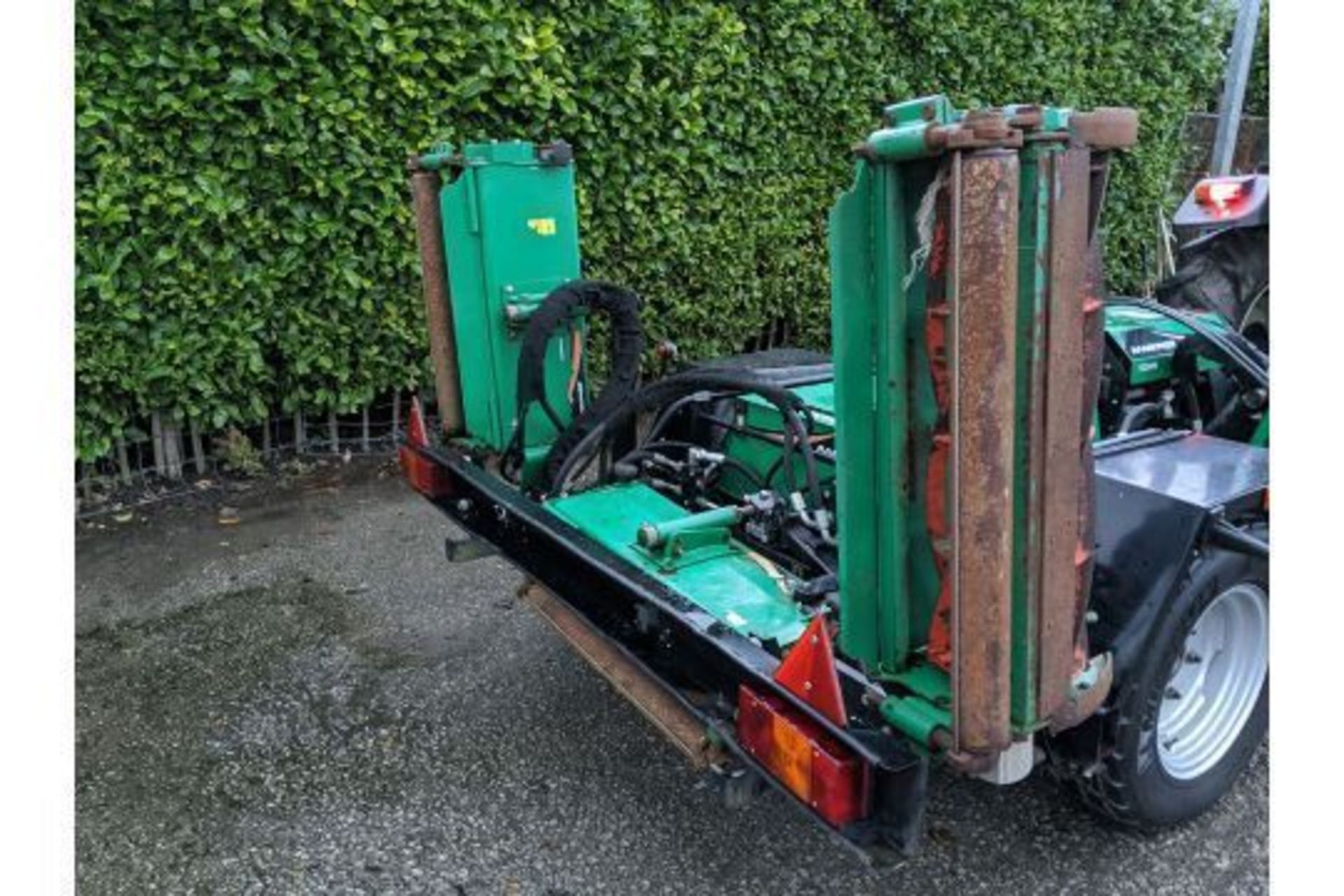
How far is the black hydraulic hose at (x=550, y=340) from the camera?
2.93 metres

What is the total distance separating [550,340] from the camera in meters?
3.04

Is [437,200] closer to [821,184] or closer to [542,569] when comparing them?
[542,569]

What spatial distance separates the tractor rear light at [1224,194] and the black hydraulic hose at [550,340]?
3087 mm

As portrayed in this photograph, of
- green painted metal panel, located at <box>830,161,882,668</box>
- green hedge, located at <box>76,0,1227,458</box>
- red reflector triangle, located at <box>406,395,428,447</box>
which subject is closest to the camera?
green painted metal panel, located at <box>830,161,882,668</box>

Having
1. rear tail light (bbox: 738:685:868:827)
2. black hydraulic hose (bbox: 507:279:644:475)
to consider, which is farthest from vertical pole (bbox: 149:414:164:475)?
rear tail light (bbox: 738:685:868:827)

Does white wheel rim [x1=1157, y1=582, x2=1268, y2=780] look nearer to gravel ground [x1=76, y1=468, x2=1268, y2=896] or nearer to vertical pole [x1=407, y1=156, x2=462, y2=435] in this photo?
gravel ground [x1=76, y1=468, x2=1268, y2=896]

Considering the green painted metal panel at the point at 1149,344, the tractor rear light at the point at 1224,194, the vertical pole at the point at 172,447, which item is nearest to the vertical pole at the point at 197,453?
the vertical pole at the point at 172,447

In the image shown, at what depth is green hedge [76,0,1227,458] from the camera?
4250 millimetres

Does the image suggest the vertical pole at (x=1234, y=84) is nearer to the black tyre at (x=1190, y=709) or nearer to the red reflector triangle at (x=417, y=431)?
the black tyre at (x=1190, y=709)

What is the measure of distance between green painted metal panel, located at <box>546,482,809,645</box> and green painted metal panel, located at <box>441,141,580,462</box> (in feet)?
1.36

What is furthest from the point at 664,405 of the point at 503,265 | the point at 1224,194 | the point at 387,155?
the point at 1224,194

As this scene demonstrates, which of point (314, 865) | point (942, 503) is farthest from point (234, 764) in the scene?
point (942, 503)

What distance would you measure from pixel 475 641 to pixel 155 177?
8.44 ft

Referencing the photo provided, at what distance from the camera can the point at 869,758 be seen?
159 centimetres
